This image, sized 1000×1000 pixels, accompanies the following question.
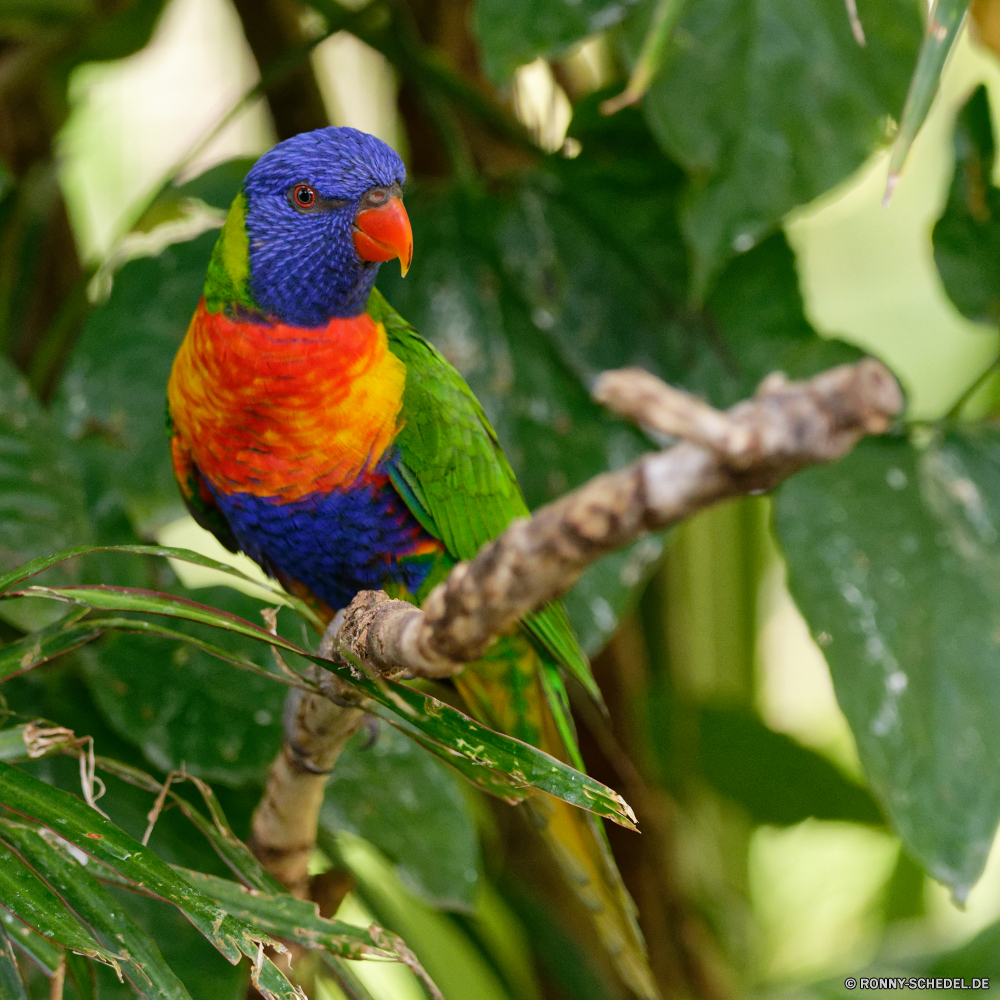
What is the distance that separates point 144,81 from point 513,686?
267 centimetres

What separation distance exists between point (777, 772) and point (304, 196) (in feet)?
4.87

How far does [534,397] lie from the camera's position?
4.85 ft

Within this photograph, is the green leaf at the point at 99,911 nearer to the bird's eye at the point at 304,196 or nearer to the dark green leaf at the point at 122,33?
the bird's eye at the point at 304,196

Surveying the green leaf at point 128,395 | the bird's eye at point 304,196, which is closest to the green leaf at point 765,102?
the bird's eye at point 304,196

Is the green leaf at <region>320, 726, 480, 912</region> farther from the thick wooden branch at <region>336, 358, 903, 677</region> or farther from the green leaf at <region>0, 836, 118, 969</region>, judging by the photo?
the thick wooden branch at <region>336, 358, 903, 677</region>

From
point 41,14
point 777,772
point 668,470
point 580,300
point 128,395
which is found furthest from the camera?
point 777,772

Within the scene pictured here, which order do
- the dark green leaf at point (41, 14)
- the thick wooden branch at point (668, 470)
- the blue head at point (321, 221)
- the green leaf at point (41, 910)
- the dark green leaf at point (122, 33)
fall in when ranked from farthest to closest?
the dark green leaf at point (122, 33), the dark green leaf at point (41, 14), the blue head at point (321, 221), the green leaf at point (41, 910), the thick wooden branch at point (668, 470)

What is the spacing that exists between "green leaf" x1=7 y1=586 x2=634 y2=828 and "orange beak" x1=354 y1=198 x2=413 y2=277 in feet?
1.55

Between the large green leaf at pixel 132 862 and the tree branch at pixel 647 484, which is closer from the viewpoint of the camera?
the tree branch at pixel 647 484

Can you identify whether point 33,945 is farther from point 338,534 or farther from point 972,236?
point 972,236

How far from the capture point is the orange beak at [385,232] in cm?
106

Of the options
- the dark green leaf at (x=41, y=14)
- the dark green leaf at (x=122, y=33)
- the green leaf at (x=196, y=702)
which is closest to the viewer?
the green leaf at (x=196, y=702)

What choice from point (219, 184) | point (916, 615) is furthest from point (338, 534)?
point (916, 615)

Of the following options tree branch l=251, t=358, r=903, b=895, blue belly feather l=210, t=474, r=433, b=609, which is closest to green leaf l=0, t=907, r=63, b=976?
tree branch l=251, t=358, r=903, b=895
